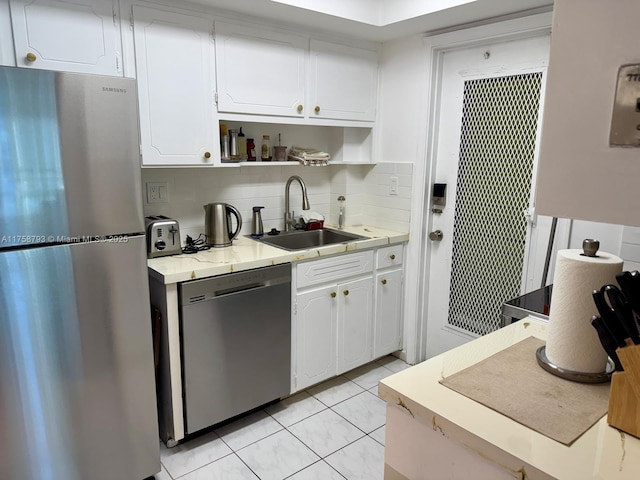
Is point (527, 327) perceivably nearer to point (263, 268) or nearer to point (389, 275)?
point (263, 268)

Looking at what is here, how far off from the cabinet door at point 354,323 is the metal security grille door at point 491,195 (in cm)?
57

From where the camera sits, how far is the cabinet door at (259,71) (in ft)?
7.54

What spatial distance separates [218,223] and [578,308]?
186 centimetres

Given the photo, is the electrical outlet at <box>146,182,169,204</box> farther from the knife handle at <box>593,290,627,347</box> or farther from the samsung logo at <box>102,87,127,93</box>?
the knife handle at <box>593,290,627,347</box>

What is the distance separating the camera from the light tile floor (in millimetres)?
2066

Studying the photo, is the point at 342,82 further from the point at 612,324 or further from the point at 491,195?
the point at 612,324

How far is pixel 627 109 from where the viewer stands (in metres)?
0.70

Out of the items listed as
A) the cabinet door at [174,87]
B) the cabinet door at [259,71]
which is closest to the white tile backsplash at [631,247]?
the cabinet door at [259,71]

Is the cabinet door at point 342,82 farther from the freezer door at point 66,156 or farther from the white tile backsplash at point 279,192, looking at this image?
the freezer door at point 66,156

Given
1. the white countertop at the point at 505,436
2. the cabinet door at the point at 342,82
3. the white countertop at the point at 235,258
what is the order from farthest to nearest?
the cabinet door at the point at 342,82 → the white countertop at the point at 235,258 → the white countertop at the point at 505,436

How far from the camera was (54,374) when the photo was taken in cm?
160

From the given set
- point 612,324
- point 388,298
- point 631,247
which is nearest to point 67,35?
point 612,324

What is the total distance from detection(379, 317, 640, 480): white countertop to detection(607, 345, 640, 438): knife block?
20 mm

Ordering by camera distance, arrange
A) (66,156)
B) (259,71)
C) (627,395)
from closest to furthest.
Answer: (627,395) → (66,156) → (259,71)
